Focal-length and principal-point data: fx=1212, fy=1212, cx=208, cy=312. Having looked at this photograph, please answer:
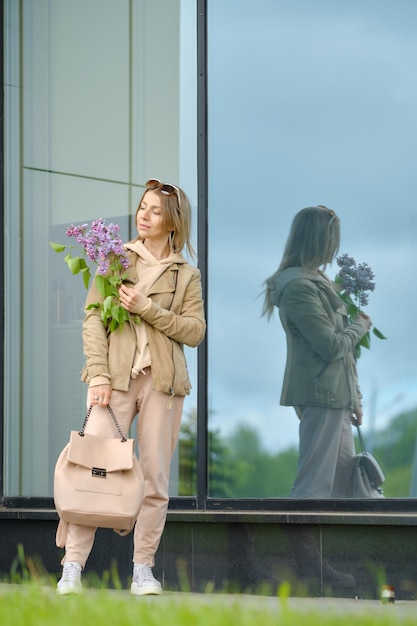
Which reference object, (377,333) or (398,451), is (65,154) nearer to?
(377,333)

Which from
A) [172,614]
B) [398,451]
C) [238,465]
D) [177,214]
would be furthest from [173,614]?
[238,465]

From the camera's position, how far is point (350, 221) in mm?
5926

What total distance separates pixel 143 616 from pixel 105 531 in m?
3.95

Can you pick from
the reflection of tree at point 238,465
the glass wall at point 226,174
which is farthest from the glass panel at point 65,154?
the reflection of tree at point 238,465

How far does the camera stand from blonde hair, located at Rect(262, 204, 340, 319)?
5969mm

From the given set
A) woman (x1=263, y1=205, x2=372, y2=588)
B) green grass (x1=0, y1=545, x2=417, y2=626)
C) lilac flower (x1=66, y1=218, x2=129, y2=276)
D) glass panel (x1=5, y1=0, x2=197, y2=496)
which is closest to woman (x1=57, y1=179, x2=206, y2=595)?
lilac flower (x1=66, y1=218, x2=129, y2=276)

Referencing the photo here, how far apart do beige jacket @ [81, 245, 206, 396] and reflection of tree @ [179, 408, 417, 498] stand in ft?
3.68

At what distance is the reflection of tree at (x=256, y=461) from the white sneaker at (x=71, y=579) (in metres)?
1.48

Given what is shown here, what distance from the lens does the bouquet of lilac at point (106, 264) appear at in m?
4.89

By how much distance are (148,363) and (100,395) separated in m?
0.24

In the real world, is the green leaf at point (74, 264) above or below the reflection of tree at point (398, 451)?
above

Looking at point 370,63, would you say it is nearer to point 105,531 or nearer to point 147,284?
point 147,284

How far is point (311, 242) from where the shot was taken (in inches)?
237

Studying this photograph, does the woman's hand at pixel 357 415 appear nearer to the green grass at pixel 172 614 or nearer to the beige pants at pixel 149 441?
the beige pants at pixel 149 441
